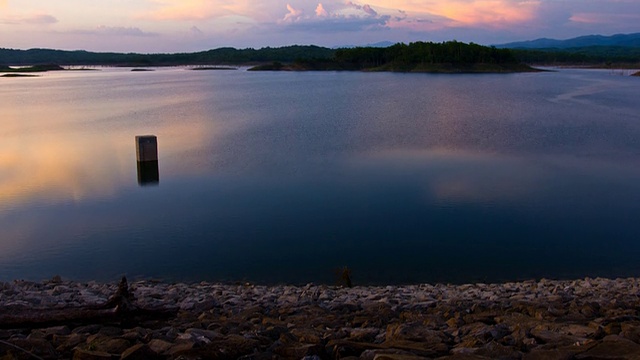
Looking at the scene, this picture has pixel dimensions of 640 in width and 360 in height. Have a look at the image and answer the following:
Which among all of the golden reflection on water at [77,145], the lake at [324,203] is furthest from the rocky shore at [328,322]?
the golden reflection on water at [77,145]

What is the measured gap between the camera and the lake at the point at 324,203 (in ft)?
31.6

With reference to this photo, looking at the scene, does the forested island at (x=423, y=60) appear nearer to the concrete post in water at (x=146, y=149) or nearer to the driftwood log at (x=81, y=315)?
the concrete post in water at (x=146, y=149)

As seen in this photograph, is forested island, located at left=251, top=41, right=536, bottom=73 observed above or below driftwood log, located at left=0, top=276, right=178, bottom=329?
above

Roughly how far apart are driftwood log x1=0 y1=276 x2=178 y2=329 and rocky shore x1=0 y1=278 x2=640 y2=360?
0.03 ft

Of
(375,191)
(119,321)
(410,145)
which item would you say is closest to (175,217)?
(375,191)

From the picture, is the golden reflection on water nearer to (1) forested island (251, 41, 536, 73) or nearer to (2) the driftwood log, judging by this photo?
(2) the driftwood log

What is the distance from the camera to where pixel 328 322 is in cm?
572

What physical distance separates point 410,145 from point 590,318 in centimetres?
1593

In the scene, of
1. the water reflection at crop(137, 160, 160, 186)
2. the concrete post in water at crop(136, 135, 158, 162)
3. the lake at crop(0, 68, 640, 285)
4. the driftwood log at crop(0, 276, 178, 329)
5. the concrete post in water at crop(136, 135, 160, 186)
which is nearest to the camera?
the driftwood log at crop(0, 276, 178, 329)

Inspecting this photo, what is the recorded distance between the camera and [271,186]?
48.8 ft

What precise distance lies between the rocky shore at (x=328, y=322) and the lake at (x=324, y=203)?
1.39 m

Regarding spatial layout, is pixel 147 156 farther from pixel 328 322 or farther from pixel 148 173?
pixel 328 322

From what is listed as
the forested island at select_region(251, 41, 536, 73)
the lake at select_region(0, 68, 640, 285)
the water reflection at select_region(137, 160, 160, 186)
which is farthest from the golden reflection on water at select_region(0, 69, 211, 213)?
the forested island at select_region(251, 41, 536, 73)

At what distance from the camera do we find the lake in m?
9.62
